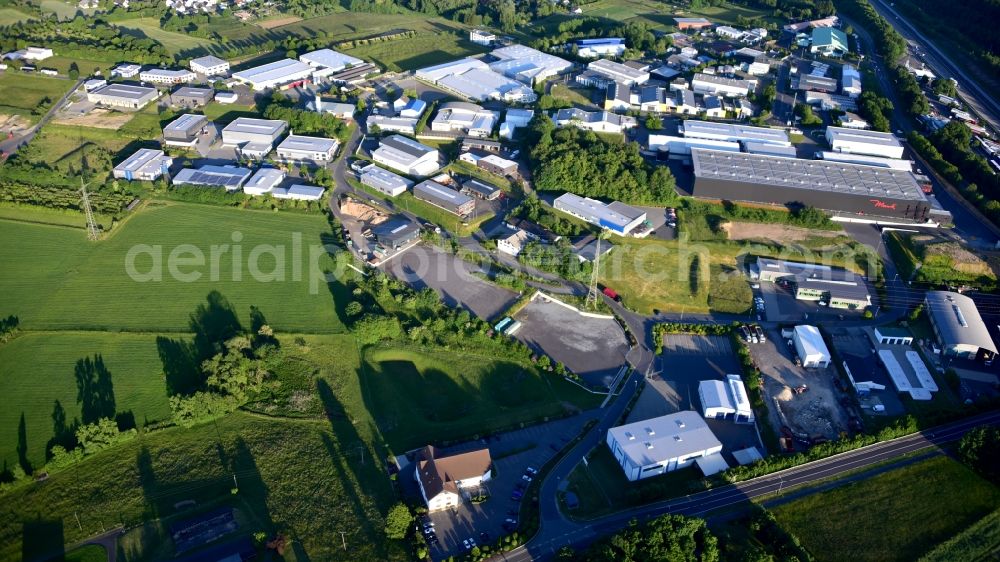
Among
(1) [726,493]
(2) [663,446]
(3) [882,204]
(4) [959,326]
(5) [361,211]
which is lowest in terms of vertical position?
(5) [361,211]

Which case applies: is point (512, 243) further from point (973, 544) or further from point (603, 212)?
point (973, 544)

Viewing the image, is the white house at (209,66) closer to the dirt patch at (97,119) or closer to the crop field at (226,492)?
Result: the dirt patch at (97,119)

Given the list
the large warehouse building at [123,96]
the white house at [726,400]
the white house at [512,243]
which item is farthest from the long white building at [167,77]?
the white house at [726,400]

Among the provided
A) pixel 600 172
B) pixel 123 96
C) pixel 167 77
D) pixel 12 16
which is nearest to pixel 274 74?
pixel 167 77

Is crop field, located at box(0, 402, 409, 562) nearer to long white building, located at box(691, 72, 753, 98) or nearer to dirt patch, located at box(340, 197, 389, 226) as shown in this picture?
dirt patch, located at box(340, 197, 389, 226)

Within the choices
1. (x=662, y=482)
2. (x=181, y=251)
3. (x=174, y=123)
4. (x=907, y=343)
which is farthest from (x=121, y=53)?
(x=907, y=343)

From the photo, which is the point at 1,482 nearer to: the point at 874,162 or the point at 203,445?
the point at 203,445

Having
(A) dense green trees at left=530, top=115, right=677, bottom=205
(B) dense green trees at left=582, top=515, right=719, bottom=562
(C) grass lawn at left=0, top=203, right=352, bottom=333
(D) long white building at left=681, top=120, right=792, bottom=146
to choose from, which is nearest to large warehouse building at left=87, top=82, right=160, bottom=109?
(C) grass lawn at left=0, top=203, right=352, bottom=333
